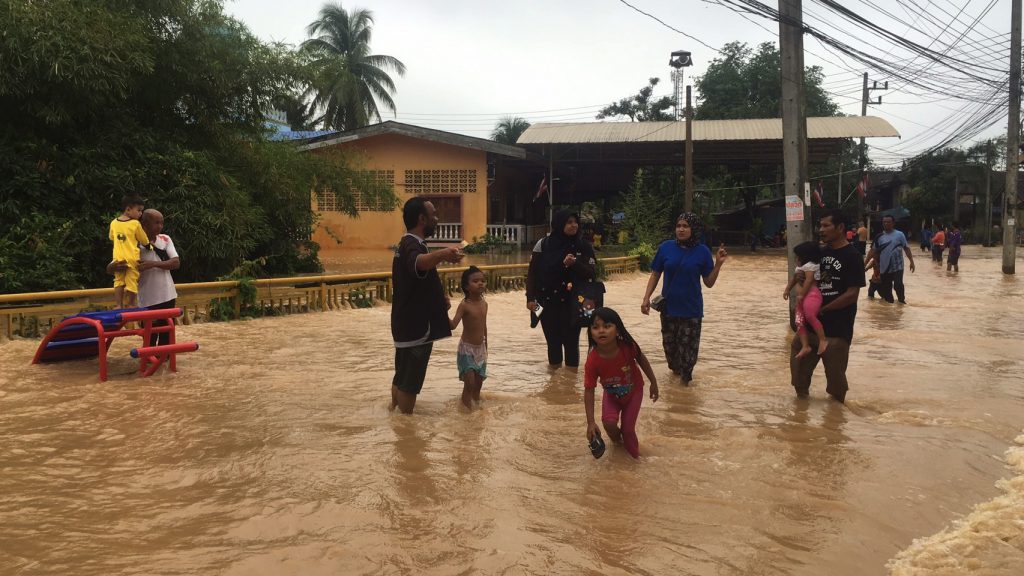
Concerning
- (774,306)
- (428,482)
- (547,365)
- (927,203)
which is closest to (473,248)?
(774,306)

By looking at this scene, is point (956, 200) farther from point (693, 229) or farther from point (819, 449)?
point (819, 449)

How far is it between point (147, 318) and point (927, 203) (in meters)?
45.5

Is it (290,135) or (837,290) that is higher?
(290,135)

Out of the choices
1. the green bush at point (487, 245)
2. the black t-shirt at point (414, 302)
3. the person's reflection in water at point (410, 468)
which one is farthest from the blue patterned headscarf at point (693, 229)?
the green bush at point (487, 245)

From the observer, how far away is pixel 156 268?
292 inches

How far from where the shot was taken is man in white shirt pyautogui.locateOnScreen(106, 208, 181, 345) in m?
7.36

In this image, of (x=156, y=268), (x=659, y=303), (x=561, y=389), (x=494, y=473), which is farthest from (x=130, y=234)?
(x=659, y=303)

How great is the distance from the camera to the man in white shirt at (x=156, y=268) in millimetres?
7355

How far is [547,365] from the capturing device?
311 inches

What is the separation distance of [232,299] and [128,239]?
3.36m

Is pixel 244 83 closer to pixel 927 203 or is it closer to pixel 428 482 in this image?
pixel 428 482

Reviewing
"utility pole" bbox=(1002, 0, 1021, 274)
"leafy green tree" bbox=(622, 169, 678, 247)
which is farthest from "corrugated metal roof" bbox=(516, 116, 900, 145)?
"utility pole" bbox=(1002, 0, 1021, 274)

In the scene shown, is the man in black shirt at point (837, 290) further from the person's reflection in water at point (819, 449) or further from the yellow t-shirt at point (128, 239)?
the yellow t-shirt at point (128, 239)

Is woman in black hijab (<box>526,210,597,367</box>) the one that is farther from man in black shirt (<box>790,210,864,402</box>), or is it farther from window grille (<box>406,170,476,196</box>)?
window grille (<box>406,170,476,196</box>)
